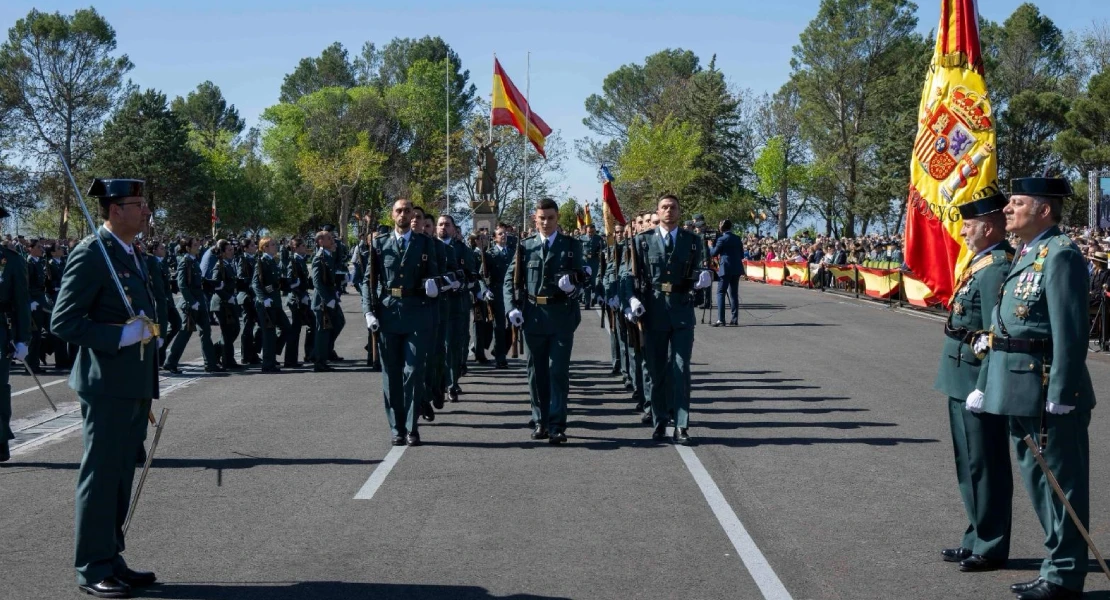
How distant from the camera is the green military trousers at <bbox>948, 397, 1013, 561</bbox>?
19.6ft

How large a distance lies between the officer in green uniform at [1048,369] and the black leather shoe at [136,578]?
4178mm

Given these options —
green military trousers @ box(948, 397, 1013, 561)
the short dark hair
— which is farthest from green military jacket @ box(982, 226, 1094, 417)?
the short dark hair

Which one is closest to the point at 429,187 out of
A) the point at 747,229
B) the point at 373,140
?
the point at 373,140

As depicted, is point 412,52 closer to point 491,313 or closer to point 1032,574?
point 491,313

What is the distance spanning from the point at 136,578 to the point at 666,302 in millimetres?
5459

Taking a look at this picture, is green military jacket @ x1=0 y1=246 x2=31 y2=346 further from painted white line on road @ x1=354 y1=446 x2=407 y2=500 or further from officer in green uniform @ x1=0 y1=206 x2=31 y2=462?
painted white line on road @ x1=354 y1=446 x2=407 y2=500

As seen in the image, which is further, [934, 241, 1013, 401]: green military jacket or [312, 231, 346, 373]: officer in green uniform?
[312, 231, 346, 373]: officer in green uniform

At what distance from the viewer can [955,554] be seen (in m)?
6.12

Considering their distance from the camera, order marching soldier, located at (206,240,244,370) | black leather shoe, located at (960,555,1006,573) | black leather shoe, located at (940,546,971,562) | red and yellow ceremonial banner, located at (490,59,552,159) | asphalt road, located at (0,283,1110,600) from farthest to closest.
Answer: red and yellow ceremonial banner, located at (490,59,552,159) → marching soldier, located at (206,240,244,370) → black leather shoe, located at (940,546,971,562) → black leather shoe, located at (960,555,1006,573) → asphalt road, located at (0,283,1110,600)

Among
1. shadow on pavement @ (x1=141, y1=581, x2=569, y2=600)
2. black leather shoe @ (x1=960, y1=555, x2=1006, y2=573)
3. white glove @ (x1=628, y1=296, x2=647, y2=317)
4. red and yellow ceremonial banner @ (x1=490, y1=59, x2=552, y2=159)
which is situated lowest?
shadow on pavement @ (x1=141, y1=581, x2=569, y2=600)

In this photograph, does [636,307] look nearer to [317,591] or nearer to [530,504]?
[530,504]

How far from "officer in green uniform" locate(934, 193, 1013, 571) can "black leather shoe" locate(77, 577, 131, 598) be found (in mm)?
4165

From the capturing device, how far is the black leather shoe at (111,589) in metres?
5.59

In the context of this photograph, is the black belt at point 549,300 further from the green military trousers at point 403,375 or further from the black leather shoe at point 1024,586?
the black leather shoe at point 1024,586
